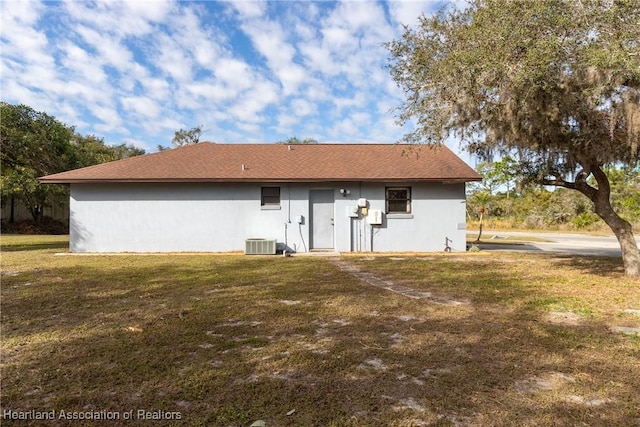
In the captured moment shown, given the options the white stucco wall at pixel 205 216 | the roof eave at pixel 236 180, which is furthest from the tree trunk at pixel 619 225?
the white stucco wall at pixel 205 216

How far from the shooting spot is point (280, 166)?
45.1 ft

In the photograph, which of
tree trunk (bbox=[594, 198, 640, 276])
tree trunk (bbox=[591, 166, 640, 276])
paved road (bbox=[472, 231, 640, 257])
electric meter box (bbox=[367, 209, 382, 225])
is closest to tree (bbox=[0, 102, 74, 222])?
electric meter box (bbox=[367, 209, 382, 225])

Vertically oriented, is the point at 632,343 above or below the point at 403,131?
below

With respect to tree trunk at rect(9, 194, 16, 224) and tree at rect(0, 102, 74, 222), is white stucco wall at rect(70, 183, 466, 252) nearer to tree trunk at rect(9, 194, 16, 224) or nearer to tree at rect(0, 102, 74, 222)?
tree at rect(0, 102, 74, 222)

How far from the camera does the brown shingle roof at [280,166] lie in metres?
12.7

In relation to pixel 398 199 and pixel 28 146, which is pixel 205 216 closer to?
pixel 398 199

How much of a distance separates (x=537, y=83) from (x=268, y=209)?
8.95m

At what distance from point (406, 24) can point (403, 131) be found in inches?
90.2

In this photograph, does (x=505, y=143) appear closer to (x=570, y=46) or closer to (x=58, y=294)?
(x=570, y=46)

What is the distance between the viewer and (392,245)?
520 inches

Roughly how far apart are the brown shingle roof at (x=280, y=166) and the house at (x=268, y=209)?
0.07 meters

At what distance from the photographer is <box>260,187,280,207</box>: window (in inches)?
519

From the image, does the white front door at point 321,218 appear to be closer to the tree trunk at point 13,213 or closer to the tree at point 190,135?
the tree trunk at point 13,213

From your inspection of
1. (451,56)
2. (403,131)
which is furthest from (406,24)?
(403,131)
